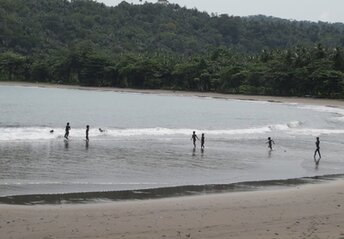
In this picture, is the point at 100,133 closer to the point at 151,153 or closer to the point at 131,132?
the point at 131,132

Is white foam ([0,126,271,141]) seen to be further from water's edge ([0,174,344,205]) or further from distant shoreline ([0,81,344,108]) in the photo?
distant shoreline ([0,81,344,108])

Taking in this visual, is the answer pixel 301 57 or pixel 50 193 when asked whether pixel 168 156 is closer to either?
pixel 50 193

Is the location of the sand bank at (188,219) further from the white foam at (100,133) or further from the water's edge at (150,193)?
the white foam at (100,133)

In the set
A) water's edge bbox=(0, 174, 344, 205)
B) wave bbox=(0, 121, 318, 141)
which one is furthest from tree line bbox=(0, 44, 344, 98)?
water's edge bbox=(0, 174, 344, 205)

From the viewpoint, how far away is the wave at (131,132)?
126 ft

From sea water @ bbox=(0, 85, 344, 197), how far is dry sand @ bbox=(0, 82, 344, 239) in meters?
3.69

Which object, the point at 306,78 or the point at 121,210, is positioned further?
the point at 306,78

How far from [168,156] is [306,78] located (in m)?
72.4

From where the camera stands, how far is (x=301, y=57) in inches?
4070

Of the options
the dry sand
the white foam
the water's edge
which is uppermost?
the dry sand

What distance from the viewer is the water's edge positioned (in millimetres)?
16936

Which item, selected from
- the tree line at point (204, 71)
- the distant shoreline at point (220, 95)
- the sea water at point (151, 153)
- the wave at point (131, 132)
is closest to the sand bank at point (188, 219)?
the sea water at point (151, 153)

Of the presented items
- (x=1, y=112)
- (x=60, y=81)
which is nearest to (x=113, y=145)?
(x=1, y=112)

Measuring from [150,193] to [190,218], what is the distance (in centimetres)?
460
